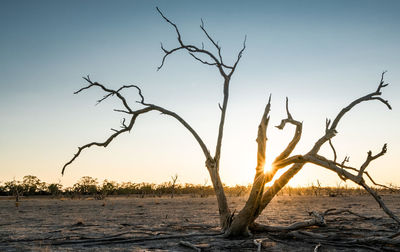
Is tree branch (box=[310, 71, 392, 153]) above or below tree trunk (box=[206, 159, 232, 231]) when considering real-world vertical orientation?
above

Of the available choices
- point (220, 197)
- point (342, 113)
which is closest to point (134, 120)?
point (220, 197)

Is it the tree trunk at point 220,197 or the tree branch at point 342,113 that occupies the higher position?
the tree branch at point 342,113

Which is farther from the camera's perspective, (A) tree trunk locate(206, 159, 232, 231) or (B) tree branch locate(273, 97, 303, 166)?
(A) tree trunk locate(206, 159, 232, 231)

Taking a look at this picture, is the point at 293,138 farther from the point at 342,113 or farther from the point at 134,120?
the point at 134,120

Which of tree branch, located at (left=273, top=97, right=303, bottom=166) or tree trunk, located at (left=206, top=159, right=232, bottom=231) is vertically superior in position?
tree branch, located at (left=273, top=97, right=303, bottom=166)

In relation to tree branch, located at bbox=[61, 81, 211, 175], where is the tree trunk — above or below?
below

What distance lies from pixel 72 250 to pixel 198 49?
476 centimetres

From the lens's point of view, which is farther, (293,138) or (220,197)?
(220,197)

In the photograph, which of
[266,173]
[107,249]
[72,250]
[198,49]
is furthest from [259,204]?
[198,49]

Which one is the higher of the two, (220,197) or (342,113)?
(342,113)

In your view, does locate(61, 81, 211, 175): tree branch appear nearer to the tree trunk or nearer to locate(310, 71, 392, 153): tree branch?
the tree trunk

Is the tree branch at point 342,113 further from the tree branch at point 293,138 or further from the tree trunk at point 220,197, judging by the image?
the tree trunk at point 220,197

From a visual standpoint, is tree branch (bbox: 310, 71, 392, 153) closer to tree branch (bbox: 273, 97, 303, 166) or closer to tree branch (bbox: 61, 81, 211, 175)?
tree branch (bbox: 273, 97, 303, 166)

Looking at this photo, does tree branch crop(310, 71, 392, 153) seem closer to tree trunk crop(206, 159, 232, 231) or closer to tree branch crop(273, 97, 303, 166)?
tree branch crop(273, 97, 303, 166)
